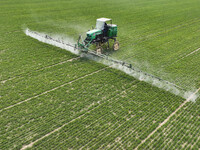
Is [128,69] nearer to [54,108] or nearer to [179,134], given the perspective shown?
[179,134]

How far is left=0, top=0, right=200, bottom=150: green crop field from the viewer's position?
9.57 meters

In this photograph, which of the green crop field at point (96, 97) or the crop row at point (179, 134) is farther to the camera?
the green crop field at point (96, 97)

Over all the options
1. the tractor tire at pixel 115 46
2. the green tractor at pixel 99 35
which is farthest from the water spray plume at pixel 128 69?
the tractor tire at pixel 115 46

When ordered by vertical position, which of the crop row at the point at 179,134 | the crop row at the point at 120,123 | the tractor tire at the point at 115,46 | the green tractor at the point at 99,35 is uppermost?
the green tractor at the point at 99,35

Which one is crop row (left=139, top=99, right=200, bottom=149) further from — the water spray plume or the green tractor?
the green tractor

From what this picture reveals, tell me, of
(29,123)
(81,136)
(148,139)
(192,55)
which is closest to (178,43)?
(192,55)

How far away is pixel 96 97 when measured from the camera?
12.4 meters

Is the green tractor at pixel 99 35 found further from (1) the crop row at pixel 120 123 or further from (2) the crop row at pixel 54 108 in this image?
(1) the crop row at pixel 120 123

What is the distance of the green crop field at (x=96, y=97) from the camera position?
9570 millimetres

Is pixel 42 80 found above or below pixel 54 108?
above

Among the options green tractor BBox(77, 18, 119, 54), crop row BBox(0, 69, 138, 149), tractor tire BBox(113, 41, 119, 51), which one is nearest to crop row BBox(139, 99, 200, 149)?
crop row BBox(0, 69, 138, 149)

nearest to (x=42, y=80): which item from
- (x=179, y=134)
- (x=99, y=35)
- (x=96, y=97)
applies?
(x=96, y=97)

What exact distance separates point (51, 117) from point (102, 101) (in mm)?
3367

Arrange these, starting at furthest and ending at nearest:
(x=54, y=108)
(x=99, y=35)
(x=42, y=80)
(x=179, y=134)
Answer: (x=99, y=35)
(x=42, y=80)
(x=54, y=108)
(x=179, y=134)
